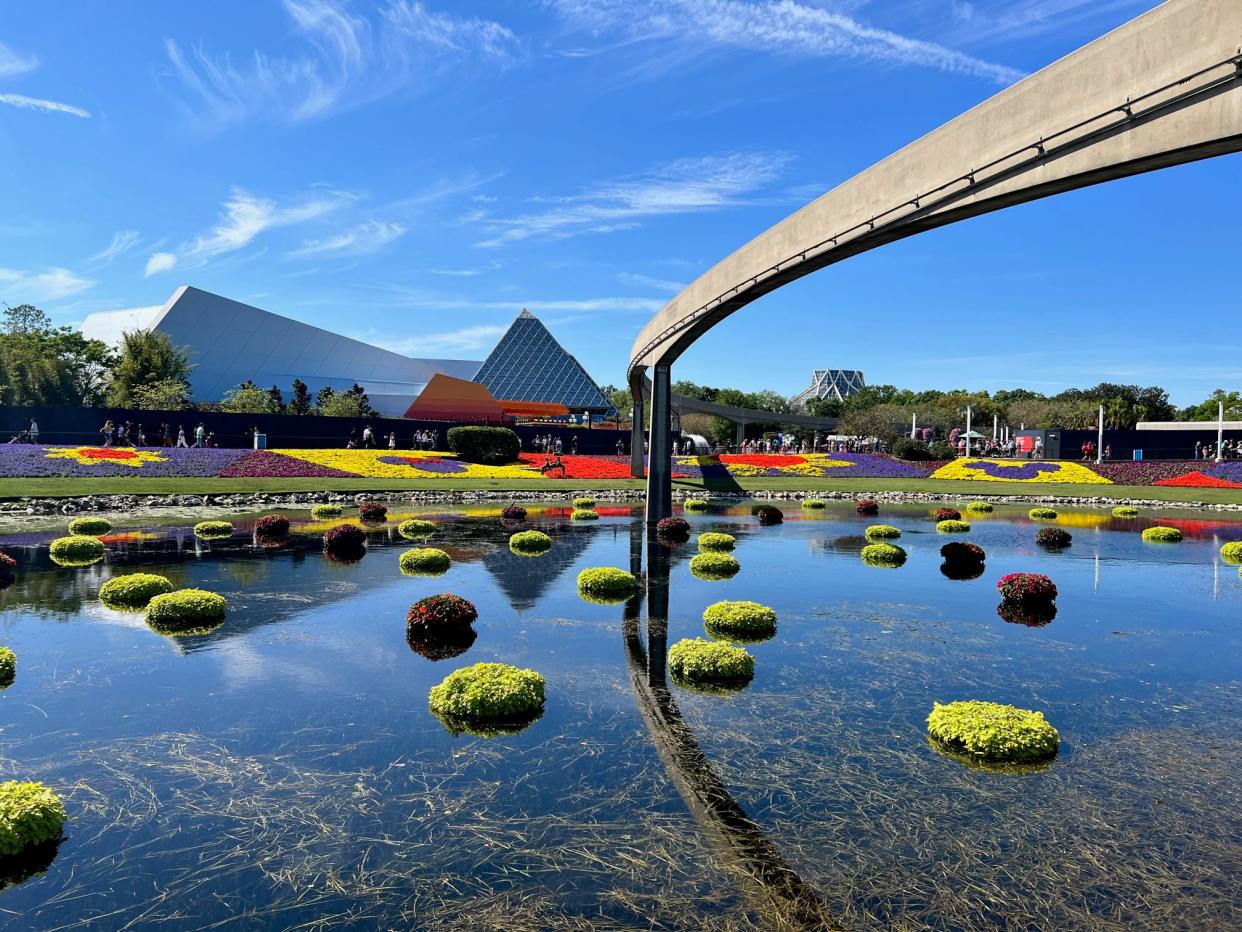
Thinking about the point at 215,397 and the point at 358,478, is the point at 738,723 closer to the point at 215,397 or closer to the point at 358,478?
the point at 358,478

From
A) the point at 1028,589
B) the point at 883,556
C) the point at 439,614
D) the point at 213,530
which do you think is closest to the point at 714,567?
the point at 883,556

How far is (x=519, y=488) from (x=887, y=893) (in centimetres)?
3415

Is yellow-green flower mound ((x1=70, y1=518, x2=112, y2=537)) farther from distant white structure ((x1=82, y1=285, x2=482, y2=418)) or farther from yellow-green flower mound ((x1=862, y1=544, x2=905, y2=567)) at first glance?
distant white structure ((x1=82, y1=285, x2=482, y2=418))

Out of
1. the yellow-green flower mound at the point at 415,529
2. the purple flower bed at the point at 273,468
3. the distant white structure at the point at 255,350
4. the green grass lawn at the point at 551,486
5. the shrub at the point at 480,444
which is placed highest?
the distant white structure at the point at 255,350

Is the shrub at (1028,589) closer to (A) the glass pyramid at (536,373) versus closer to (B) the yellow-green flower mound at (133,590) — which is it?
(B) the yellow-green flower mound at (133,590)

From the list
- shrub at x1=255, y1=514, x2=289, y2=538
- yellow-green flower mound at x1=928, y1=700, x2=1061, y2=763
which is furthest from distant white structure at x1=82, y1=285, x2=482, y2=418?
yellow-green flower mound at x1=928, y1=700, x2=1061, y2=763

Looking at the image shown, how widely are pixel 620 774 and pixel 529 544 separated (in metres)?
14.1

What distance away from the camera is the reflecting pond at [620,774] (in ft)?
17.6

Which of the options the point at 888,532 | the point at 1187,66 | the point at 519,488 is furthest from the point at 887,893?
the point at 519,488

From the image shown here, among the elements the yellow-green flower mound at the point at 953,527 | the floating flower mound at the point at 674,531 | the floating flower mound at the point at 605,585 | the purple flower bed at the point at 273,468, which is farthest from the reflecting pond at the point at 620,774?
the purple flower bed at the point at 273,468

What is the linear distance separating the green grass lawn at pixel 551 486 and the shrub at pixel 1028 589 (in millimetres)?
26218

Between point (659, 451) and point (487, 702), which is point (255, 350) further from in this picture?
point (487, 702)

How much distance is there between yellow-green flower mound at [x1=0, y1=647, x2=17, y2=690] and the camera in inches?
378

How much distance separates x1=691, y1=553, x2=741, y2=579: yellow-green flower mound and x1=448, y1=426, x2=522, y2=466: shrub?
32914mm
